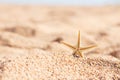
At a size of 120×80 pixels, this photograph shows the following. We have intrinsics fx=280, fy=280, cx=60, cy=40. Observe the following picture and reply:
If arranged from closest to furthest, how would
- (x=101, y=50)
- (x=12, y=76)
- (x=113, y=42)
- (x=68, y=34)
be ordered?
(x=12, y=76), (x=101, y=50), (x=113, y=42), (x=68, y=34)

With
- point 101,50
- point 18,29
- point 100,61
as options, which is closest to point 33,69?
point 100,61

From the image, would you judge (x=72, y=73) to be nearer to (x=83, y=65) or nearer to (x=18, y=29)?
(x=83, y=65)

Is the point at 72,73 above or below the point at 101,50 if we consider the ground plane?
above

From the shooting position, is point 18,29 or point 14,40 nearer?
point 14,40

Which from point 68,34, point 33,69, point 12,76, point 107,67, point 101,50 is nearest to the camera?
point 12,76

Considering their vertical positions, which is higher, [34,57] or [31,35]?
[34,57]

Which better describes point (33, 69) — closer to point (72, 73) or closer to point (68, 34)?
point (72, 73)

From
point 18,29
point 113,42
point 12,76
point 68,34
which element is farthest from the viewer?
point 18,29

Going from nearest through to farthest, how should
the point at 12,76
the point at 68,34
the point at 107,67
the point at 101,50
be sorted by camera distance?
1. the point at 12,76
2. the point at 107,67
3. the point at 101,50
4. the point at 68,34

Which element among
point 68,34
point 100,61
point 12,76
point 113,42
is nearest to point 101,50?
point 113,42
